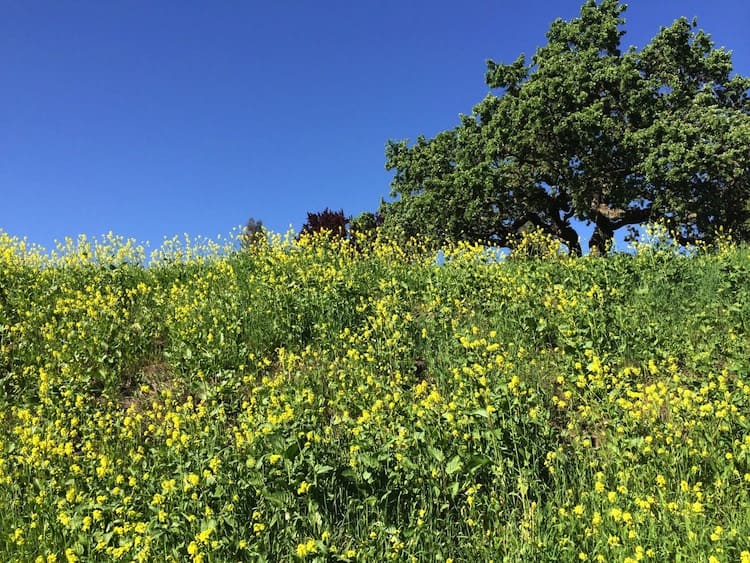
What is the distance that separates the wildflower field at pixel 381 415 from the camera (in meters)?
3.36

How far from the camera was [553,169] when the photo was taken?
20.8m

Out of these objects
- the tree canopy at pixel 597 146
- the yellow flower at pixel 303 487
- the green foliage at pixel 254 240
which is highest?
the tree canopy at pixel 597 146

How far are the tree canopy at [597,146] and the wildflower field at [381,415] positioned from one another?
40.1ft

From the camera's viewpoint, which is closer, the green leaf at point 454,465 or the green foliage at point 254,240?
the green leaf at point 454,465

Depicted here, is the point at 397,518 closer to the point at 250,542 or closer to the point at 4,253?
the point at 250,542

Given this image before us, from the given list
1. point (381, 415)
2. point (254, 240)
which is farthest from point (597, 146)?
point (381, 415)

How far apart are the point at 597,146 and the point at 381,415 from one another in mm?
18227

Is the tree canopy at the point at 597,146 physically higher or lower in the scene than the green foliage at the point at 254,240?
higher

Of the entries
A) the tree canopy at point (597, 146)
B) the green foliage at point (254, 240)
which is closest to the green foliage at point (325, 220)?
the tree canopy at point (597, 146)

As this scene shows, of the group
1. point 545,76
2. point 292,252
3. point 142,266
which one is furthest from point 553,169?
point 142,266

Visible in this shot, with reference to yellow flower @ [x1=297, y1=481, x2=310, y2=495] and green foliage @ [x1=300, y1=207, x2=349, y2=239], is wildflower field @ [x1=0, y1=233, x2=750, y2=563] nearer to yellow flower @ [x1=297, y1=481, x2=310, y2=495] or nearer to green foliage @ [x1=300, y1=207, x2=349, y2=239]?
yellow flower @ [x1=297, y1=481, x2=310, y2=495]

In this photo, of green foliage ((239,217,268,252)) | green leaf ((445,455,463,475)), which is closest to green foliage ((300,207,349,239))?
green foliage ((239,217,268,252))

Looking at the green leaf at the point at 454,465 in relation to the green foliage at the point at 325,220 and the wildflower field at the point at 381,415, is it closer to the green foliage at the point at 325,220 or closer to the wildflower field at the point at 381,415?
the wildflower field at the point at 381,415

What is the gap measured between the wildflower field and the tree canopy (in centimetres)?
1221
